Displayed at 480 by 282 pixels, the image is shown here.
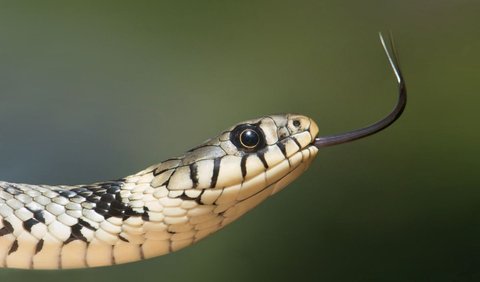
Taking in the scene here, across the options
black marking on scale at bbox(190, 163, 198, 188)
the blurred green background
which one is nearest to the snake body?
black marking on scale at bbox(190, 163, 198, 188)

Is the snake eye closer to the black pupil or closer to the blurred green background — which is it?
the black pupil

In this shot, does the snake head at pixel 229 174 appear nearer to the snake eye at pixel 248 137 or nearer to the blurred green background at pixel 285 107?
the snake eye at pixel 248 137

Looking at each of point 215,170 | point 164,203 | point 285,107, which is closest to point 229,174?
point 215,170

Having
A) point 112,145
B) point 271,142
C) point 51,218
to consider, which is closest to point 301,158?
point 271,142

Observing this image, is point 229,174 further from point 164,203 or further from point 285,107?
point 285,107

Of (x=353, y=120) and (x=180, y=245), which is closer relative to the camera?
(x=180, y=245)

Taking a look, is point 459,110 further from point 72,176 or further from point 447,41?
point 72,176

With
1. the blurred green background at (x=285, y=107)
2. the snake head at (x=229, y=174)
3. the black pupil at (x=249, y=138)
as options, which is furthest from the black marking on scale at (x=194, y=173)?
the blurred green background at (x=285, y=107)
